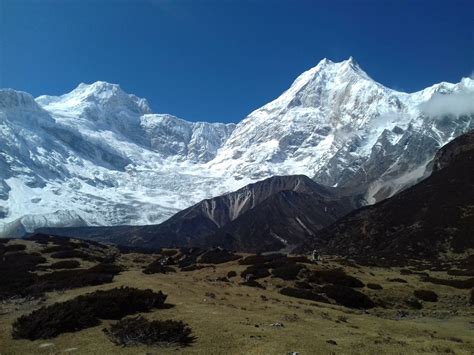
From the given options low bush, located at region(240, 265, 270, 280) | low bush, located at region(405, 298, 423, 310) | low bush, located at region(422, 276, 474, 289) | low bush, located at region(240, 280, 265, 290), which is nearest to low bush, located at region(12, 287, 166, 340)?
low bush, located at region(240, 280, 265, 290)

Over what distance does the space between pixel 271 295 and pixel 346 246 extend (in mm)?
138899

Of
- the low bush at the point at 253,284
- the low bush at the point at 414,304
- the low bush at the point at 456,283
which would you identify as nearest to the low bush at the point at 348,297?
the low bush at the point at 414,304

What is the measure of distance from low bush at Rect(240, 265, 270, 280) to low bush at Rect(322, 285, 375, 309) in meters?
7.72

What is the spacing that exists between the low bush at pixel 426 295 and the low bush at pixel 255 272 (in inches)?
534

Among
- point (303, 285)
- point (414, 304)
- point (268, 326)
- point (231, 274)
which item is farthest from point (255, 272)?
point (268, 326)

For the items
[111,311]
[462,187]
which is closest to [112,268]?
[111,311]

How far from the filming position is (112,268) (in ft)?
171

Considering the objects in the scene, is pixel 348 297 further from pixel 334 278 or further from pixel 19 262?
pixel 19 262

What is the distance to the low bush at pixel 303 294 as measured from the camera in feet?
135

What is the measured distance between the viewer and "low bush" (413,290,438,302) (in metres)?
45.1

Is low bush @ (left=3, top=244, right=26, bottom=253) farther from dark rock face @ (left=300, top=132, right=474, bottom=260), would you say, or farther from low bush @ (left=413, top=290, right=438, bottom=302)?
dark rock face @ (left=300, top=132, right=474, bottom=260)

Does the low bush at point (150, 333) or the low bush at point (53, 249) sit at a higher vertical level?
the low bush at point (53, 249)

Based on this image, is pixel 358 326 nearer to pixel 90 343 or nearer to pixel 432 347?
pixel 432 347

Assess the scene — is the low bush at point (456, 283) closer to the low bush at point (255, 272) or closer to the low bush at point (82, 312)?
the low bush at point (255, 272)
